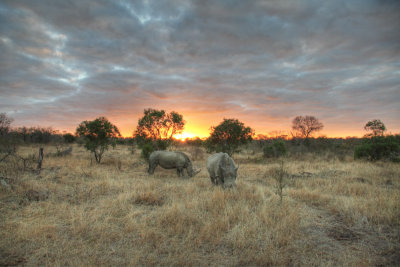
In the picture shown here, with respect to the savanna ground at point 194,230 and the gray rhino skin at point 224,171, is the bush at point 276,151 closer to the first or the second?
the gray rhino skin at point 224,171

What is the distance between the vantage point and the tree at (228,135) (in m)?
19.7

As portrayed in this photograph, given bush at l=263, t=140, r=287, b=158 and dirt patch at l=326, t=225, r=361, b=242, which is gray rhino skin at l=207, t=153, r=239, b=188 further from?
bush at l=263, t=140, r=287, b=158

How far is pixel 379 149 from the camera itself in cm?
1803

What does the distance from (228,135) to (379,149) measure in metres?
13.6

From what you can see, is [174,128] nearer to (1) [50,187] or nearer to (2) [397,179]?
(1) [50,187]

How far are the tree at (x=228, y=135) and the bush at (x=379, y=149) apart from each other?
33.9ft

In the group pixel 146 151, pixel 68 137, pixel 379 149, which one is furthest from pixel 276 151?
pixel 68 137

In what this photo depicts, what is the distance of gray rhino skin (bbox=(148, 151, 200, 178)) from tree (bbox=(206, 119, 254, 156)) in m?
7.80

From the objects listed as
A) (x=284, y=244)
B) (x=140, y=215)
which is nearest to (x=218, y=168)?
(x=140, y=215)

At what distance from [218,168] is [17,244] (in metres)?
6.92

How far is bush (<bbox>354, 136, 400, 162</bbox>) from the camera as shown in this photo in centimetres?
1761

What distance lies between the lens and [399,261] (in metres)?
3.95

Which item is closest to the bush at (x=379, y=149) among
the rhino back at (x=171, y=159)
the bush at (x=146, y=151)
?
the rhino back at (x=171, y=159)

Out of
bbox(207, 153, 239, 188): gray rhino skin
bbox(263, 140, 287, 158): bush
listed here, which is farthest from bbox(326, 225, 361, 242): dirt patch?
bbox(263, 140, 287, 158): bush
